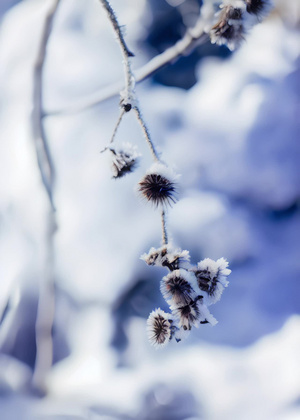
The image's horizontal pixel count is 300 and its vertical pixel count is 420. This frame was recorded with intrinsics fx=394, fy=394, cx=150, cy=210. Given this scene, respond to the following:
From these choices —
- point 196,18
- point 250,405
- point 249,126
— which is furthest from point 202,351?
point 196,18

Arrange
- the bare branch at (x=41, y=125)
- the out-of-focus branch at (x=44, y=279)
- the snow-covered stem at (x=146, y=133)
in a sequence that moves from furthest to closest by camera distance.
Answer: the out-of-focus branch at (x=44, y=279) < the bare branch at (x=41, y=125) < the snow-covered stem at (x=146, y=133)

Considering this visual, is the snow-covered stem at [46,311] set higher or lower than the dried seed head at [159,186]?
higher

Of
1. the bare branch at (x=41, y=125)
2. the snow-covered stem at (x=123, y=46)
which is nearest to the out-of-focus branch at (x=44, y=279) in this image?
the bare branch at (x=41, y=125)

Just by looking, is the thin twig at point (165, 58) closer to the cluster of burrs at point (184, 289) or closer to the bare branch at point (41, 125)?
the bare branch at point (41, 125)

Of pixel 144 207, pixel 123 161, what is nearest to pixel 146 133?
pixel 123 161

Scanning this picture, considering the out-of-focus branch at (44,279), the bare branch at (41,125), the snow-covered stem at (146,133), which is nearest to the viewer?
the snow-covered stem at (146,133)

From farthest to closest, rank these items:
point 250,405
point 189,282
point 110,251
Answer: point 110,251 → point 250,405 → point 189,282

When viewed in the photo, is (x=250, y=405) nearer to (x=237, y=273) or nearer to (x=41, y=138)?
(x=237, y=273)

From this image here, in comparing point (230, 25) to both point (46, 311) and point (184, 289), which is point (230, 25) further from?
point (46, 311)
